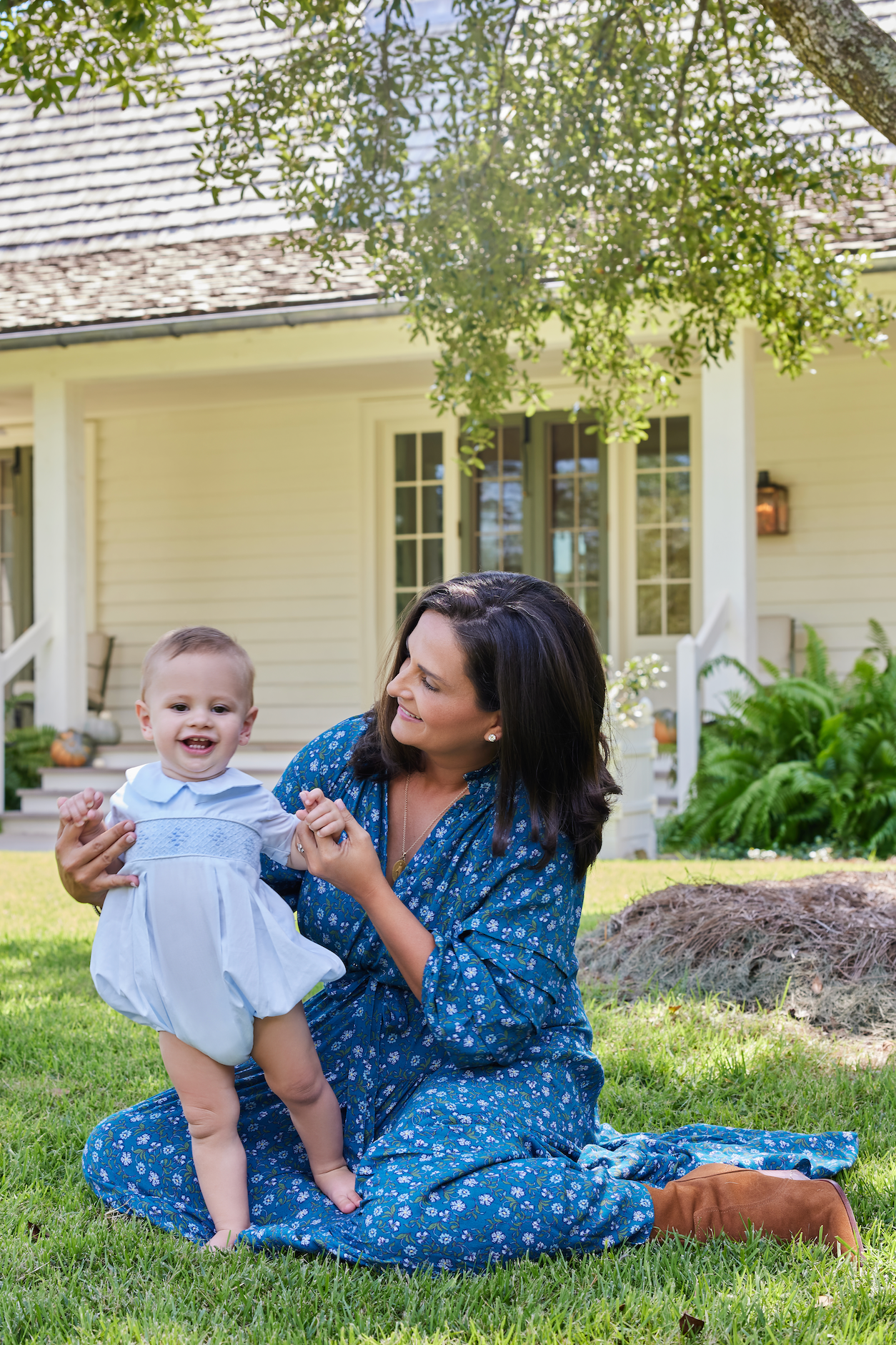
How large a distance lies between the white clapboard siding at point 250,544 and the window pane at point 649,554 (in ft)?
7.46

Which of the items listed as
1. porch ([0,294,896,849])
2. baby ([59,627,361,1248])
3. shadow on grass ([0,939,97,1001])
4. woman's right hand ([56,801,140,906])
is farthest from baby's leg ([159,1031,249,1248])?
porch ([0,294,896,849])

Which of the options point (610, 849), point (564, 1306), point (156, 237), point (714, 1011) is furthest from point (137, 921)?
point (156, 237)

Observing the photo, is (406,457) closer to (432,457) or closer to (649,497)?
(432,457)

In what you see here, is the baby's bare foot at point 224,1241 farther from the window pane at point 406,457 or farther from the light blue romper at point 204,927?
the window pane at point 406,457

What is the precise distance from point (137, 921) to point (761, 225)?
3.84 metres

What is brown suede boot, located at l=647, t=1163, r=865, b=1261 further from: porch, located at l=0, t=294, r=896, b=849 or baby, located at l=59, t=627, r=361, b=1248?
porch, located at l=0, t=294, r=896, b=849

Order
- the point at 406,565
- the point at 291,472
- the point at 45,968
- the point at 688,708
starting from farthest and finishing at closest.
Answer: the point at 291,472 < the point at 406,565 < the point at 688,708 < the point at 45,968

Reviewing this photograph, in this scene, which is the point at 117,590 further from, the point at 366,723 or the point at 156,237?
the point at 366,723

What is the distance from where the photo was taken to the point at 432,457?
10500mm

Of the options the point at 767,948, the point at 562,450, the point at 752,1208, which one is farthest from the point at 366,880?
the point at 562,450

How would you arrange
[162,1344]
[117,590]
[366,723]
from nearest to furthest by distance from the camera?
1. [162,1344]
2. [366,723]
3. [117,590]

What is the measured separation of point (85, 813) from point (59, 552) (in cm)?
738

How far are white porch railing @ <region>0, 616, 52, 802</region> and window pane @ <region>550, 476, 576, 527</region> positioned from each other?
3900 millimetres

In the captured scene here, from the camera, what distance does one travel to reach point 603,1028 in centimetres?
368
